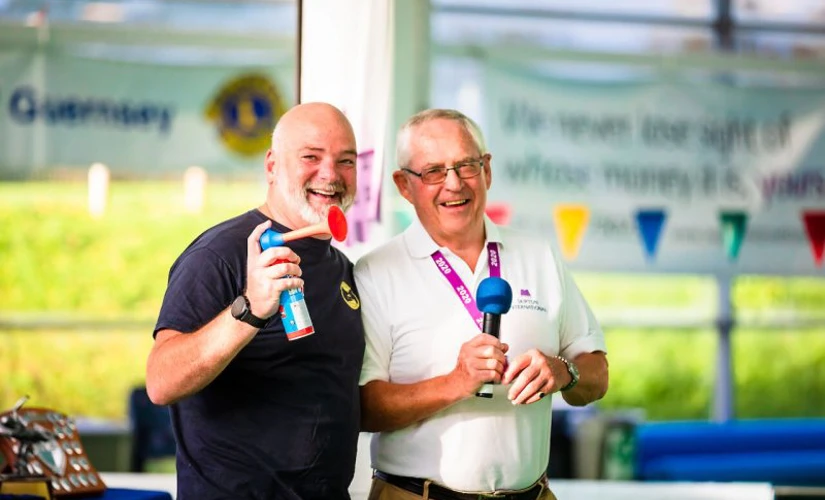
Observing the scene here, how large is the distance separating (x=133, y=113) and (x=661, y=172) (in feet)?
10.5

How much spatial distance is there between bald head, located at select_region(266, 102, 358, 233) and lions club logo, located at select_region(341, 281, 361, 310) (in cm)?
19

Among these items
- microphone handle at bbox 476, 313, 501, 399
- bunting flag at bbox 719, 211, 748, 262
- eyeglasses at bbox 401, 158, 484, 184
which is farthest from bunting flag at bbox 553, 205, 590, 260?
microphone handle at bbox 476, 313, 501, 399

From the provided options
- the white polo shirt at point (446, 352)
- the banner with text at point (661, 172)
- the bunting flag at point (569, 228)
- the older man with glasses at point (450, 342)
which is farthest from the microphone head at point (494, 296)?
the bunting flag at point (569, 228)

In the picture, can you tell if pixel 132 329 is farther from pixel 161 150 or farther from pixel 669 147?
pixel 669 147

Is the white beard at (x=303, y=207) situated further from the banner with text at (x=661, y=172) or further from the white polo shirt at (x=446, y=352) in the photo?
the banner with text at (x=661, y=172)

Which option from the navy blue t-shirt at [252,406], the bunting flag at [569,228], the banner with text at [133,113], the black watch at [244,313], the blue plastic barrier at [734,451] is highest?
the banner with text at [133,113]

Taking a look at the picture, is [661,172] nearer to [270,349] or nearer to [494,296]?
[494,296]

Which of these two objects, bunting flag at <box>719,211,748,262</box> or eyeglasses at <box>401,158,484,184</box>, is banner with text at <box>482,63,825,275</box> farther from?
eyeglasses at <box>401,158,484,184</box>

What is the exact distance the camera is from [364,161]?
12.2 feet

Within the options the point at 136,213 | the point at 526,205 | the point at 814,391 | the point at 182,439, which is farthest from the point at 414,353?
the point at 814,391

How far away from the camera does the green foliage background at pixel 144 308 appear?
8820 millimetres

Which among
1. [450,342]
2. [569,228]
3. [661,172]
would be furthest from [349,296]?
[661,172]

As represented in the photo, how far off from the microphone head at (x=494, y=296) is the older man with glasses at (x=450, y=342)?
141 millimetres

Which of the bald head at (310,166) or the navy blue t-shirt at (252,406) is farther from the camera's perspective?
the bald head at (310,166)
